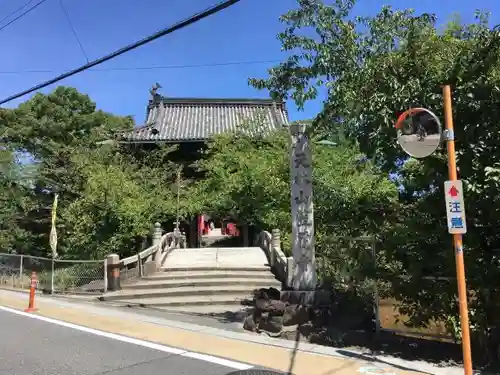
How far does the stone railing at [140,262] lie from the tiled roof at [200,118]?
291 inches

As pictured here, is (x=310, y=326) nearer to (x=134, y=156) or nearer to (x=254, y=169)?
(x=254, y=169)

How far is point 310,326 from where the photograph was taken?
8445 mm

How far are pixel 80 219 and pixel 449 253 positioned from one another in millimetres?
14746

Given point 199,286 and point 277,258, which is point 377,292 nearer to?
point 199,286

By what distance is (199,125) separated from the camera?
2698 centimetres

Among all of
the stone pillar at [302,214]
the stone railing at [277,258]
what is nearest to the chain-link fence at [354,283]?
the stone pillar at [302,214]

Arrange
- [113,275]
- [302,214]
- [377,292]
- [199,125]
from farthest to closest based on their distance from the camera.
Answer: [199,125] < [113,275] < [302,214] < [377,292]

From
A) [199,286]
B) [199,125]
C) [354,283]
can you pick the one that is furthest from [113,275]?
[199,125]

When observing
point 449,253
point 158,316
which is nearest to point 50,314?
point 158,316

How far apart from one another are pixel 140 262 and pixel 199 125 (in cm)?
1339

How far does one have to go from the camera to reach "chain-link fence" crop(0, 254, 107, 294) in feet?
47.4

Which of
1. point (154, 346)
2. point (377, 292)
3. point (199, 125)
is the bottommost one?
point (154, 346)

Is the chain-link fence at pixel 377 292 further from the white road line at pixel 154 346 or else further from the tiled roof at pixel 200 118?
the tiled roof at pixel 200 118

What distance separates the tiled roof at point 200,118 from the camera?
78.0ft
